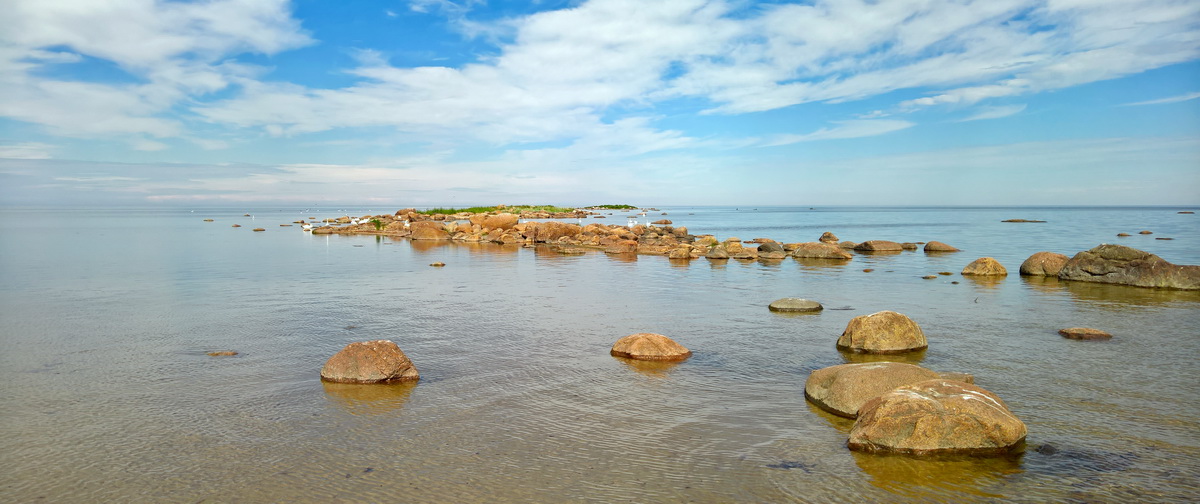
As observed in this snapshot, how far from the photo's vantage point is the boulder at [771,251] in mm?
36469

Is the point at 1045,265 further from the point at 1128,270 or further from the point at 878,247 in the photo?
the point at 878,247

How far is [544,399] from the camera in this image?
9.84m

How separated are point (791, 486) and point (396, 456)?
14.2 ft

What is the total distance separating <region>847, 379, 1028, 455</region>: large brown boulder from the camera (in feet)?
24.9

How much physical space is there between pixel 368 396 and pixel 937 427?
767 cm

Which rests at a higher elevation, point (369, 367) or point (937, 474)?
point (369, 367)

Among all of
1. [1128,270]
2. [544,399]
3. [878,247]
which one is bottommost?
[544,399]

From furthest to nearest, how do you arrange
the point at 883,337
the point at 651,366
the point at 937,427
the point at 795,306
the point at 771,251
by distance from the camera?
the point at 771,251
the point at 795,306
the point at 883,337
the point at 651,366
the point at 937,427

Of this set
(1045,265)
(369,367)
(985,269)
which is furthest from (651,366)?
(1045,265)

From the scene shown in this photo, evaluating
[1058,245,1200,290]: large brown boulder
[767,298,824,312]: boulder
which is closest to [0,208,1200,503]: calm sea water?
[767,298,824,312]: boulder

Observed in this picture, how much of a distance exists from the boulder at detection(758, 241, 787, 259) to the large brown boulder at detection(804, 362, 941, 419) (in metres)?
27.0

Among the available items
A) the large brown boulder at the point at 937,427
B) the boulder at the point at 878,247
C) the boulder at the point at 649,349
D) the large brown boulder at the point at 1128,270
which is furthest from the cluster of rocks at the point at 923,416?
the boulder at the point at 878,247

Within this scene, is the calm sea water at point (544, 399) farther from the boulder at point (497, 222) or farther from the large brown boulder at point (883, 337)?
the boulder at point (497, 222)

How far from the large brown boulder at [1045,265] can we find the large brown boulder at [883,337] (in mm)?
17014
